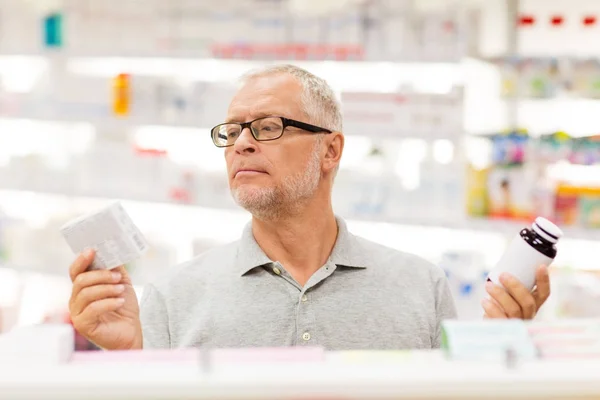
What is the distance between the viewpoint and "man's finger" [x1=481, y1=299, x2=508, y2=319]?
1.57m

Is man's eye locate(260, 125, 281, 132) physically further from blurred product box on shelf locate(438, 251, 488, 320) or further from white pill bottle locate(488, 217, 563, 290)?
blurred product box on shelf locate(438, 251, 488, 320)

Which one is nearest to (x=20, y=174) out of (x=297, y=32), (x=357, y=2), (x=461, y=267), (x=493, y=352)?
(x=297, y=32)

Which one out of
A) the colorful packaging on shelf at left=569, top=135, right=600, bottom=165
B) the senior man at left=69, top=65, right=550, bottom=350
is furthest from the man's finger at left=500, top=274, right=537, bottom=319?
the colorful packaging on shelf at left=569, top=135, right=600, bottom=165

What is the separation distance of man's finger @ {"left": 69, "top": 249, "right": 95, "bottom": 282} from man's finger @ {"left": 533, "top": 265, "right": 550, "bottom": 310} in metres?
0.91

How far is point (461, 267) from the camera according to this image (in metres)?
3.87

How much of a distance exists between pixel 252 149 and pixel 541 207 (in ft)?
7.39

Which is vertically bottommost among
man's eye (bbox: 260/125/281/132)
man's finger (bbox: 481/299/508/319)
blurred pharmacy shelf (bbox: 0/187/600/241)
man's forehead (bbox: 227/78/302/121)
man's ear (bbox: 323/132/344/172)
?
blurred pharmacy shelf (bbox: 0/187/600/241)

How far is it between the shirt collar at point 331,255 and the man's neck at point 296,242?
28 mm

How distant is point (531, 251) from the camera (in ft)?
4.93

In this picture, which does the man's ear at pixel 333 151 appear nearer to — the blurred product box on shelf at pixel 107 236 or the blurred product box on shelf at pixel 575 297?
the blurred product box on shelf at pixel 107 236

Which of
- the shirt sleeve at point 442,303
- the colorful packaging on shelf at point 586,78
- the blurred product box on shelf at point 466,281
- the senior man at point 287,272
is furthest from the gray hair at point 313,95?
the colorful packaging on shelf at point 586,78

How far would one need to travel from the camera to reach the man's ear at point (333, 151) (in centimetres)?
218

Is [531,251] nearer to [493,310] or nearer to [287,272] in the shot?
[493,310]

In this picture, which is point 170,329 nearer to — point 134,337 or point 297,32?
point 134,337
